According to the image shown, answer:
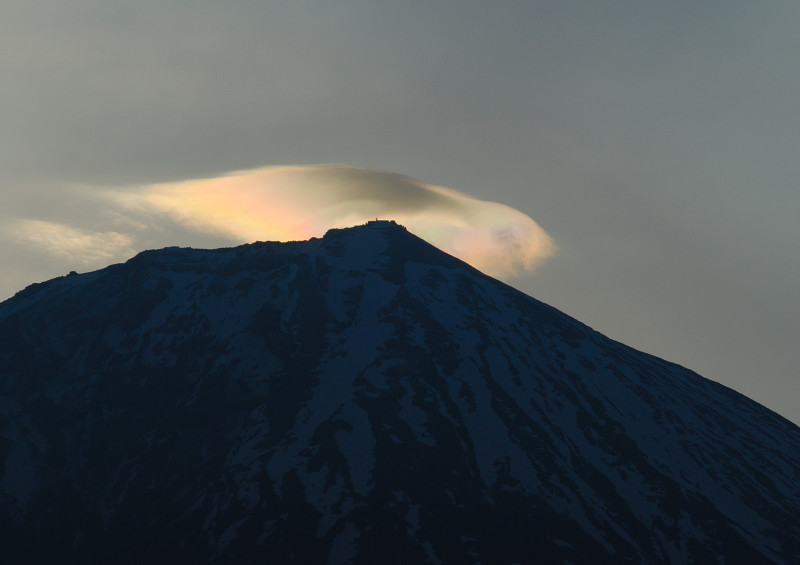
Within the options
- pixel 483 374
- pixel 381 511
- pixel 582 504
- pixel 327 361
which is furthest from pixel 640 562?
pixel 327 361

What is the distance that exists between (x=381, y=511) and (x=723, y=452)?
81071 mm

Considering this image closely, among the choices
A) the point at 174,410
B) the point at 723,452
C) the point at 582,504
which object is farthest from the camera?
the point at 723,452

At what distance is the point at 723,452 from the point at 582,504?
48.1 metres

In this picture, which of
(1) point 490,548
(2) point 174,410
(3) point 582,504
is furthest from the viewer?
(2) point 174,410

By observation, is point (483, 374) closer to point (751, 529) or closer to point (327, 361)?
point (327, 361)

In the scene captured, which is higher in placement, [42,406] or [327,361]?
[327,361]

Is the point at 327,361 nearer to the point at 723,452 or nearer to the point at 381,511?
the point at 381,511

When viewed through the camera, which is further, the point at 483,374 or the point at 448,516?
the point at 483,374

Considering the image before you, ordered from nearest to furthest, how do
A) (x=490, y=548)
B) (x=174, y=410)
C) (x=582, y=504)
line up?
(x=490, y=548)
(x=582, y=504)
(x=174, y=410)

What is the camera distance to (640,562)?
155250 mm

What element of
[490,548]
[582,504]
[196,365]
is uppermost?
[196,365]

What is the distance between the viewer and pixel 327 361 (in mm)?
196625

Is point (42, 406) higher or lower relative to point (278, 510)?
higher

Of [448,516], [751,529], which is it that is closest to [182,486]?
[448,516]
